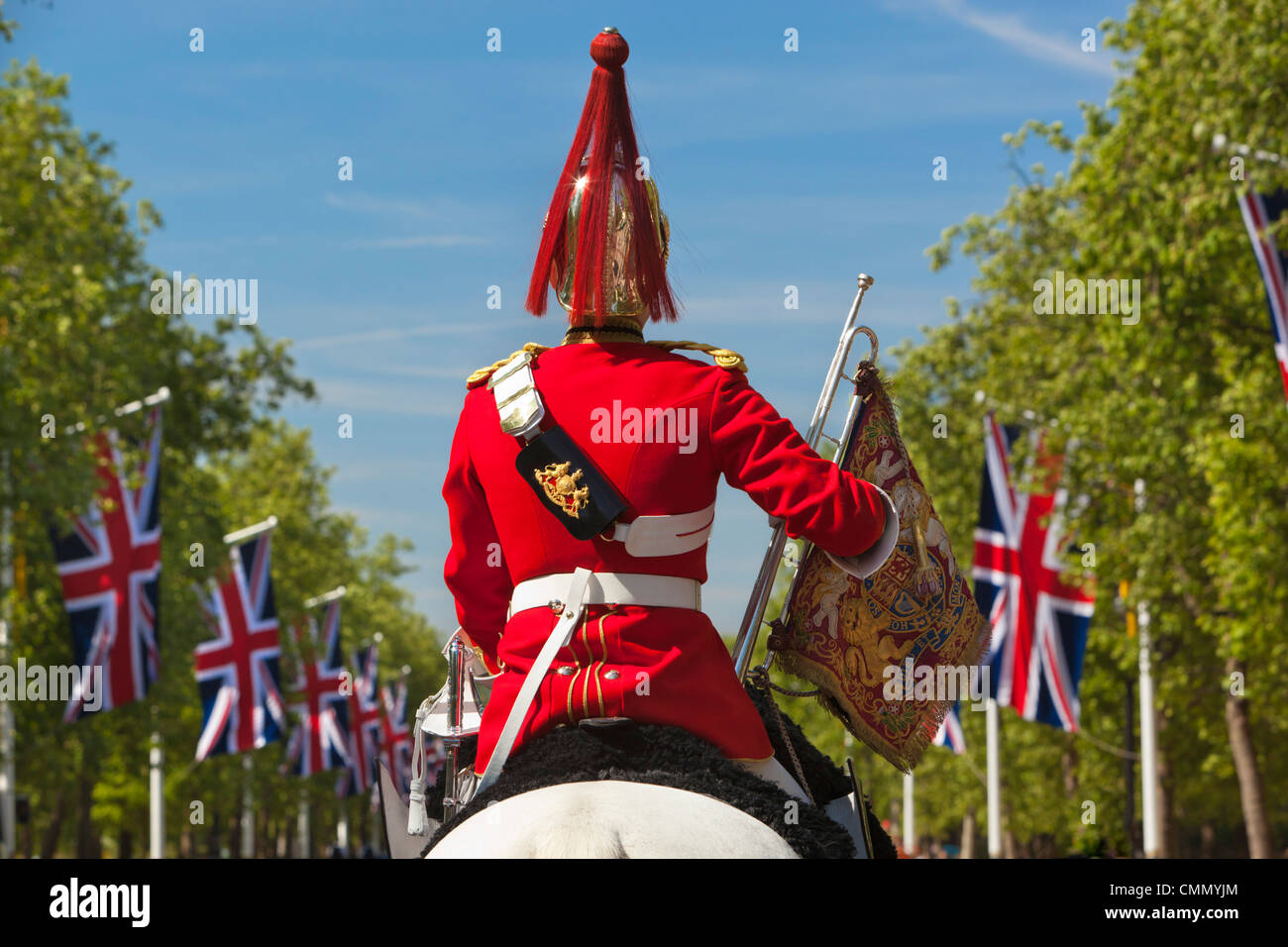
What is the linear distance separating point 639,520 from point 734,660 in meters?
0.74

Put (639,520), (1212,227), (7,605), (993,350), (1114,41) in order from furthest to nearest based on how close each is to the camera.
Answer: (993,350)
(1114,41)
(7,605)
(1212,227)
(639,520)

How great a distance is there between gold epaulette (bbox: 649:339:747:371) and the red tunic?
0.03 m

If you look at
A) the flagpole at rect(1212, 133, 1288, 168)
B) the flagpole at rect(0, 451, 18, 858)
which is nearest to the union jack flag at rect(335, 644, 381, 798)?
the flagpole at rect(0, 451, 18, 858)

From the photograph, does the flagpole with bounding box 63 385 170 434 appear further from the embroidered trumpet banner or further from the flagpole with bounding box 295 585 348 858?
the embroidered trumpet banner

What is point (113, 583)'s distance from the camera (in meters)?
24.8

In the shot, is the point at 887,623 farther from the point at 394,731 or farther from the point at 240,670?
the point at 394,731

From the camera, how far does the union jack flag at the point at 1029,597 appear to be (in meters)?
25.5

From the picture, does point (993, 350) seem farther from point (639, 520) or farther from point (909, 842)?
point (639, 520)

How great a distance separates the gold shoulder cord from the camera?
4.56 m

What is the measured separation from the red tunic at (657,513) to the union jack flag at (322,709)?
124 ft

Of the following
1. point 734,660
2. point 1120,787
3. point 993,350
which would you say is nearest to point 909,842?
point 1120,787

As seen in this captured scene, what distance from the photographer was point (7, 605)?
25562 mm

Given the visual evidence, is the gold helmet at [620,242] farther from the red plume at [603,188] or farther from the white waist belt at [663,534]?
the white waist belt at [663,534]

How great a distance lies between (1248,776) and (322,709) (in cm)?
2345
